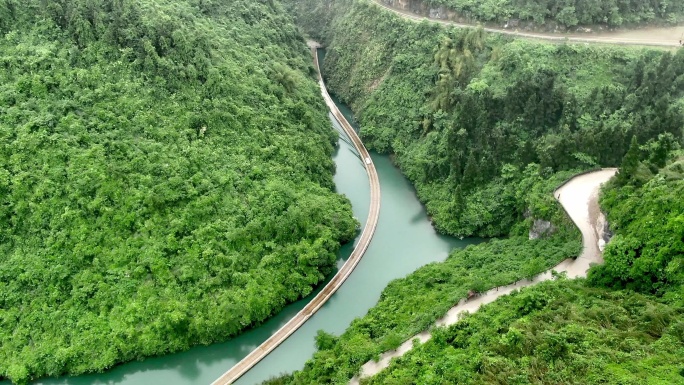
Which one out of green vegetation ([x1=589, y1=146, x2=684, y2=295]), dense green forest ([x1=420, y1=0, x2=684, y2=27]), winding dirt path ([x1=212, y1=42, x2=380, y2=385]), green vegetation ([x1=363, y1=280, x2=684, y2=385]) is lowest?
winding dirt path ([x1=212, y1=42, x2=380, y2=385])

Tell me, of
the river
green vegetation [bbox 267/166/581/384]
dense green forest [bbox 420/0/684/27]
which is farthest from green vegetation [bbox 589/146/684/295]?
dense green forest [bbox 420/0/684/27]

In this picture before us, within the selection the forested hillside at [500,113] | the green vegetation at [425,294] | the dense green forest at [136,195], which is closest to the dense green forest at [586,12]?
the forested hillside at [500,113]

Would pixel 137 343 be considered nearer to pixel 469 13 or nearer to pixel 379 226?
pixel 379 226

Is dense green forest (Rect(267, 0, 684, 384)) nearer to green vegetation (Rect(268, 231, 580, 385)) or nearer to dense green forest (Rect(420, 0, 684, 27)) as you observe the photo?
green vegetation (Rect(268, 231, 580, 385))

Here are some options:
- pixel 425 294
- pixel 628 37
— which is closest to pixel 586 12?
pixel 628 37

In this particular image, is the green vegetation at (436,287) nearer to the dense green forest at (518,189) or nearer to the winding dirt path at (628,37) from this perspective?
the dense green forest at (518,189)

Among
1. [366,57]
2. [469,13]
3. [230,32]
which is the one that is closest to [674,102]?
[469,13]
